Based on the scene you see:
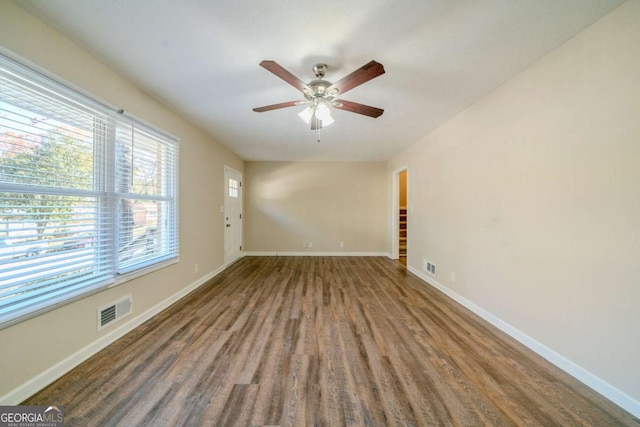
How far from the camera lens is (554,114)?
67.8 inches

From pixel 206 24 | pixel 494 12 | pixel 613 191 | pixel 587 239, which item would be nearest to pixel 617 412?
pixel 587 239

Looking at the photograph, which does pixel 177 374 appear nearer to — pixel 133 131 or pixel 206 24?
pixel 133 131

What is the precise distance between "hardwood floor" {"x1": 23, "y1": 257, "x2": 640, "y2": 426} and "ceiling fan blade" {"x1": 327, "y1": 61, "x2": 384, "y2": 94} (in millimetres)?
2199

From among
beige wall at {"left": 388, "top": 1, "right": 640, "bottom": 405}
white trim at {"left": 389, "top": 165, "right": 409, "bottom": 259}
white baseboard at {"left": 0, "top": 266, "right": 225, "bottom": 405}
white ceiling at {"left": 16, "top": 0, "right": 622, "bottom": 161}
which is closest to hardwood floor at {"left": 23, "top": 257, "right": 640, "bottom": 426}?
white baseboard at {"left": 0, "top": 266, "right": 225, "bottom": 405}

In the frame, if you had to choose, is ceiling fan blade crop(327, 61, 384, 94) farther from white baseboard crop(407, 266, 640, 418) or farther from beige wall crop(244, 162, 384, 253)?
beige wall crop(244, 162, 384, 253)

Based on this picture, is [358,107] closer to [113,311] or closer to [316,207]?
[113,311]

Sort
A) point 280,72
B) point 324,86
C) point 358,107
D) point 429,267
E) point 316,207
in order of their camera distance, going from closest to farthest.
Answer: point 280,72
point 324,86
point 358,107
point 429,267
point 316,207

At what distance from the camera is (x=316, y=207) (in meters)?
5.61

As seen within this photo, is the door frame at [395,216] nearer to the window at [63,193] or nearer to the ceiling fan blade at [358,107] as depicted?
the ceiling fan blade at [358,107]

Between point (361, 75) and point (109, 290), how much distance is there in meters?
2.85

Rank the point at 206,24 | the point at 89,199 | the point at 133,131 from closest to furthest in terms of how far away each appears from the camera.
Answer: the point at 206,24, the point at 89,199, the point at 133,131

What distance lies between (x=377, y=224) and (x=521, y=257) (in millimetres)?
3640

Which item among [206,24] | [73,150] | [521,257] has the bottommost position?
[521,257]

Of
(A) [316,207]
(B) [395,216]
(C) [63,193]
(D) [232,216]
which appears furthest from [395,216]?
(C) [63,193]
